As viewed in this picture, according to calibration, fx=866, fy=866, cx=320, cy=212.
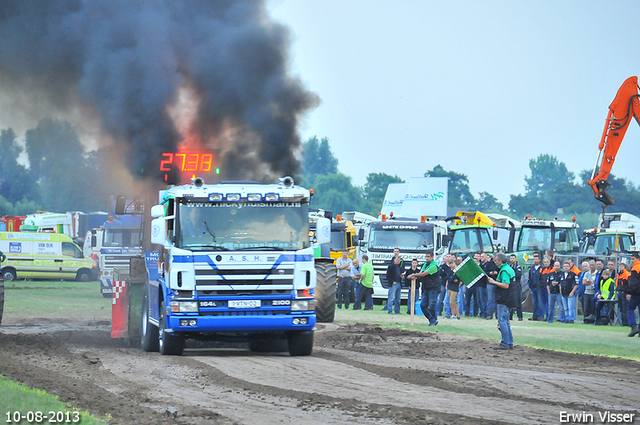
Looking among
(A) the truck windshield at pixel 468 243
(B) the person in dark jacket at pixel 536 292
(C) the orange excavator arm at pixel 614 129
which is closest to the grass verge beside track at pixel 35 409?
(B) the person in dark jacket at pixel 536 292

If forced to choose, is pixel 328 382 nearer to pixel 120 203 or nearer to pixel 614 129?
pixel 120 203

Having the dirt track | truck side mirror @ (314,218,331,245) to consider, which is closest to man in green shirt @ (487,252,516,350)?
the dirt track

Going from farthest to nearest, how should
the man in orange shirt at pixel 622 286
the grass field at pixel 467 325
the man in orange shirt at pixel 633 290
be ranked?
the man in orange shirt at pixel 622 286 < the man in orange shirt at pixel 633 290 < the grass field at pixel 467 325

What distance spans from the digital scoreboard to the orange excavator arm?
1749cm

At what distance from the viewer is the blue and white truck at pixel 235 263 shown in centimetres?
1370

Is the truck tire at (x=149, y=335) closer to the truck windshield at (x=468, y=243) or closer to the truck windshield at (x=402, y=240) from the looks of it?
the truck windshield at (x=402, y=240)

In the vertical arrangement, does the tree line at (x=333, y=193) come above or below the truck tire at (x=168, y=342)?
above

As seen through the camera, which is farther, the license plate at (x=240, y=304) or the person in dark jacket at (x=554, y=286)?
the person in dark jacket at (x=554, y=286)

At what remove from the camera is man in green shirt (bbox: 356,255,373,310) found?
2975 cm

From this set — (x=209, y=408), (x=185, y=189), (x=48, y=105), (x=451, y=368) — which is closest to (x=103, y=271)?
(x=48, y=105)

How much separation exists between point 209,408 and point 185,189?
5.48m

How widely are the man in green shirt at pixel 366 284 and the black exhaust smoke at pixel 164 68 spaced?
20.7ft

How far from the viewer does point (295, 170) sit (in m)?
24.8

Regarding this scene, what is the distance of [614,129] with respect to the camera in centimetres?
3434
